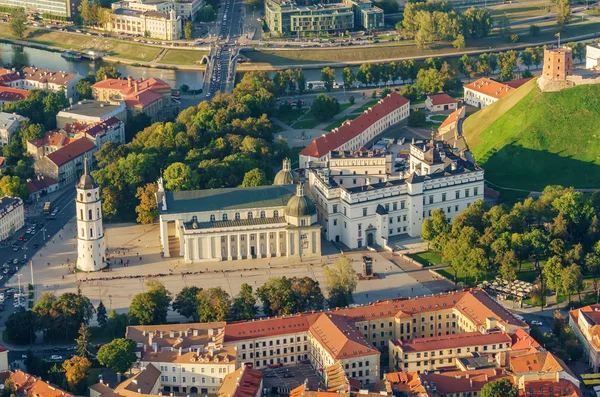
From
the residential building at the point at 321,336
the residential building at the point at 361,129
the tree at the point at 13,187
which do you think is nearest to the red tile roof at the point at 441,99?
the residential building at the point at 361,129

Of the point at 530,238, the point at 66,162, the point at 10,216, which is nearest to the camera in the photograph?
the point at 530,238

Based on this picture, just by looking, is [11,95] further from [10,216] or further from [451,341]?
[451,341]

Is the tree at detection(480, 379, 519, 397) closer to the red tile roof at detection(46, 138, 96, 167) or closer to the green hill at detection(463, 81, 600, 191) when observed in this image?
the green hill at detection(463, 81, 600, 191)

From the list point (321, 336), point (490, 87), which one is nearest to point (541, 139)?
point (490, 87)

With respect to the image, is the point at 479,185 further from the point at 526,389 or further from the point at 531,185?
the point at 526,389

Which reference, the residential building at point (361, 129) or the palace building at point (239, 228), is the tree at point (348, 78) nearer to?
the residential building at point (361, 129)

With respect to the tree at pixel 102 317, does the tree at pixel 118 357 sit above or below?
above
